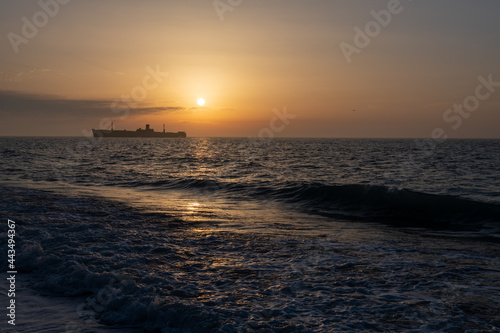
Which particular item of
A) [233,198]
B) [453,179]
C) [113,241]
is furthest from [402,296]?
[453,179]

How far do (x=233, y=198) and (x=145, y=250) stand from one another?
1233 centimetres

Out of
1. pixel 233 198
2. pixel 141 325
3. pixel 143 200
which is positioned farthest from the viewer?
pixel 233 198

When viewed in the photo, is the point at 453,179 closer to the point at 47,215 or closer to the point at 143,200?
the point at 143,200

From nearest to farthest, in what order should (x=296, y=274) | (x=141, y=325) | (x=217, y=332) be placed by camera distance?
(x=217, y=332), (x=141, y=325), (x=296, y=274)

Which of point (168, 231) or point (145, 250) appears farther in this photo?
point (168, 231)

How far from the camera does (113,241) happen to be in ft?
35.3

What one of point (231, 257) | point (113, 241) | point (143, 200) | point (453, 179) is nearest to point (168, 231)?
point (113, 241)

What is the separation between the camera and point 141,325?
6.01m

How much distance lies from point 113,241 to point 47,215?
510 centimetres

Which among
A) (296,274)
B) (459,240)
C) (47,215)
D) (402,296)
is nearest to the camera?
(402,296)

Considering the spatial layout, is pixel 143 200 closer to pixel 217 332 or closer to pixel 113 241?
pixel 113 241

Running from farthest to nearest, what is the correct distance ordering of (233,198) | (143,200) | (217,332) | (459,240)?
1. (233,198)
2. (143,200)
3. (459,240)
4. (217,332)

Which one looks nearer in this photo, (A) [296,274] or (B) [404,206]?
(A) [296,274]

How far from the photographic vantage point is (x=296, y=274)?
26.5ft
